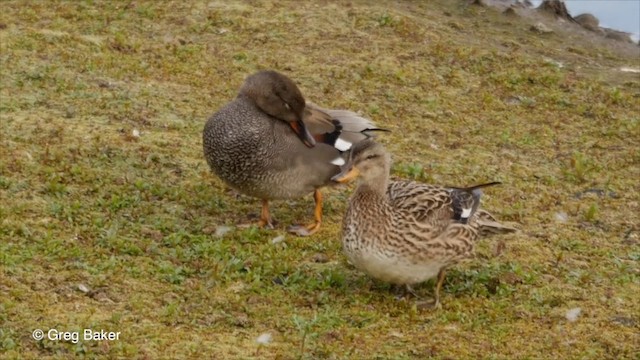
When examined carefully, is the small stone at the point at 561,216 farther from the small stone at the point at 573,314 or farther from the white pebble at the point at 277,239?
the white pebble at the point at 277,239

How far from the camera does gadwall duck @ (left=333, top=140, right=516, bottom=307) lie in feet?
21.0

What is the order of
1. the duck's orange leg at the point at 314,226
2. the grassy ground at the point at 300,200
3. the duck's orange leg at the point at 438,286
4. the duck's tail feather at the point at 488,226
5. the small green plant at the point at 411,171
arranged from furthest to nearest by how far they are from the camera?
the small green plant at the point at 411,171 → the duck's orange leg at the point at 314,226 → the duck's tail feather at the point at 488,226 → the duck's orange leg at the point at 438,286 → the grassy ground at the point at 300,200

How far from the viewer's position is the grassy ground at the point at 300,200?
607 centimetres

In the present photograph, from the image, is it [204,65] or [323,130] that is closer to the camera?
[323,130]

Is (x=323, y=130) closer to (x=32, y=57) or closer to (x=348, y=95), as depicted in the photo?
(x=348, y=95)

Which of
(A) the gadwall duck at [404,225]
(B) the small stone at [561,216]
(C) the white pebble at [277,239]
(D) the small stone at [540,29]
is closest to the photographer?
(A) the gadwall duck at [404,225]

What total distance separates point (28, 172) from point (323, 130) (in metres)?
2.19

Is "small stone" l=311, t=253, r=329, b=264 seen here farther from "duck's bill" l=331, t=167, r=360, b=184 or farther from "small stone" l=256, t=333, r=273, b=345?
"small stone" l=256, t=333, r=273, b=345

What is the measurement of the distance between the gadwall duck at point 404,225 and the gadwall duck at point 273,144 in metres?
0.90

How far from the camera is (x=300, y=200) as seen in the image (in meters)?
8.56

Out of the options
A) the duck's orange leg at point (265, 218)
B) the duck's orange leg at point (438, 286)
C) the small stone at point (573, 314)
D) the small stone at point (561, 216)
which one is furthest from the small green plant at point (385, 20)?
the small stone at point (573, 314)

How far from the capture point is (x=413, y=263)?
644cm

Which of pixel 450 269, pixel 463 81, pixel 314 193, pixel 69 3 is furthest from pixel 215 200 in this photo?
pixel 69 3

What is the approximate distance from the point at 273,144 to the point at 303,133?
0.28m
